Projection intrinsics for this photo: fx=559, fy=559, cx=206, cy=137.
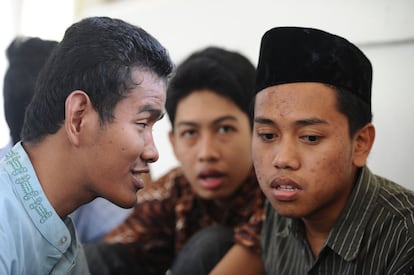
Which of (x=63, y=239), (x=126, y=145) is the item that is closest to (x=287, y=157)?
(x=126, y=145)

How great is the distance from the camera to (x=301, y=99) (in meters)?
1.05

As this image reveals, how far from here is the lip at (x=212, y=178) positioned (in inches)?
58.2

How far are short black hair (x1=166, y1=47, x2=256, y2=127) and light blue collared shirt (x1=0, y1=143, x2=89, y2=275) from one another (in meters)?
0.61

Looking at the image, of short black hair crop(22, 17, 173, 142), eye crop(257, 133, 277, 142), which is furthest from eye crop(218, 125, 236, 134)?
short black hair crop(22, 17, 173, 142)

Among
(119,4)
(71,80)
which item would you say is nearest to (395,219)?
(71,80)

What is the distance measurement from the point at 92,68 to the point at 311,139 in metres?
0.42

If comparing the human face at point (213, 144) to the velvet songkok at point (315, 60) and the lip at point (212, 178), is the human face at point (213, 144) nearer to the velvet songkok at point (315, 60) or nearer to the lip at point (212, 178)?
the lip at point (212, 178)

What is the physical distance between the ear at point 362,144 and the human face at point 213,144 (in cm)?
44

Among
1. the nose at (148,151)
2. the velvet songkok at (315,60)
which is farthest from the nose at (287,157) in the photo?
the nose at (148,151)

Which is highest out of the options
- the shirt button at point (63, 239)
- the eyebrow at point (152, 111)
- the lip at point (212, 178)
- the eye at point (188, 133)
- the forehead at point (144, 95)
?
the forehead at point (144, 95)

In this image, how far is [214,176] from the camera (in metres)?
1.48

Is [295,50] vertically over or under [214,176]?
over

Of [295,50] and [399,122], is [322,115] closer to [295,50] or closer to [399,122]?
[295,50]

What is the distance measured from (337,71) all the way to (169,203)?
0.82 metres
